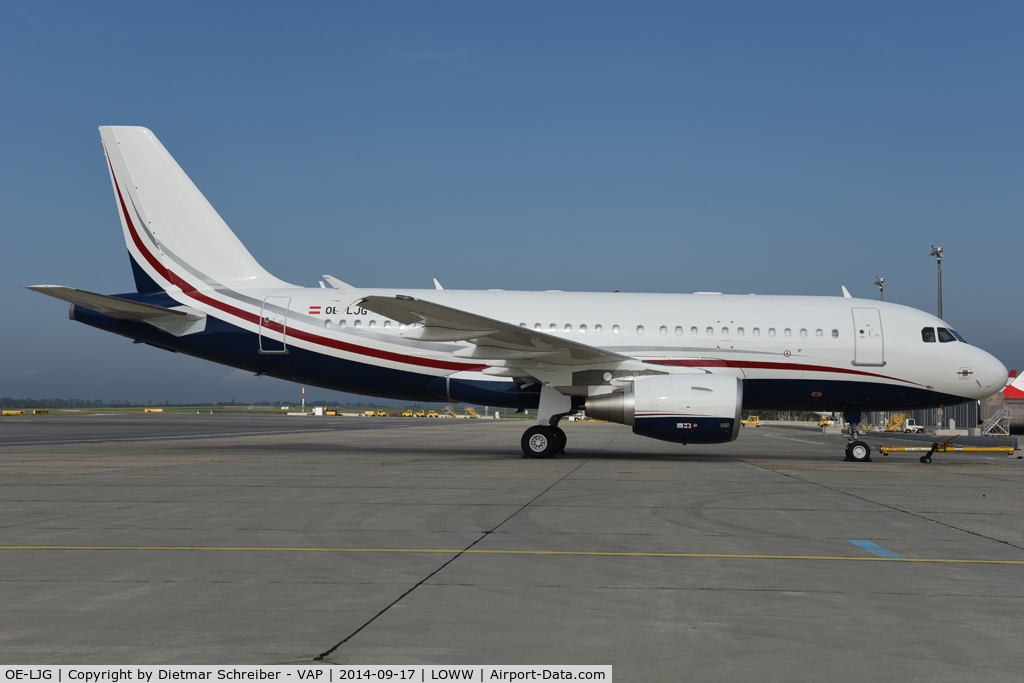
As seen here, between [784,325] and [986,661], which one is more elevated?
[784,325]

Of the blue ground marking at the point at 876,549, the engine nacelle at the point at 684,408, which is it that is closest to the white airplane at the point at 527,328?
the engine nacelle at the point at 684,408

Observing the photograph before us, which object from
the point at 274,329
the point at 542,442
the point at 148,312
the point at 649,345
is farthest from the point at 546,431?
the point at 148,312

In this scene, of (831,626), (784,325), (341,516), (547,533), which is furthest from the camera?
(784,325)

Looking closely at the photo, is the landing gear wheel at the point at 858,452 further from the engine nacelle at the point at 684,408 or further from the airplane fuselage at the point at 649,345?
the engine nacelle at the point at 684,408

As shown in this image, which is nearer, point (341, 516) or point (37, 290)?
point (341, 516)

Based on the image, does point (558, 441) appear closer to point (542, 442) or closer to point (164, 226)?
point (542, 442)

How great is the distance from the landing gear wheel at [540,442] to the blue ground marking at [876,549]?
10259 mm

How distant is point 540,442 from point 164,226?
34.8ft

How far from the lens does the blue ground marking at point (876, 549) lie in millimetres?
6113

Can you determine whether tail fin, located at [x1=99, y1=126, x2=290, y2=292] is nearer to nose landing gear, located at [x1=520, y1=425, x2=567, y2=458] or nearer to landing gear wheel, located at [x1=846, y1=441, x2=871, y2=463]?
nose landing gear, located at [x1=520, y1=425, x2=567, y2=458]

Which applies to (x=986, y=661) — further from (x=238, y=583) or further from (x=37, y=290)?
(x=37, y=290)

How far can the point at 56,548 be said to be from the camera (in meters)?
6.00

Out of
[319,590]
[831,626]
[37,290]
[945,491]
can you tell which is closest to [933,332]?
[945,491]

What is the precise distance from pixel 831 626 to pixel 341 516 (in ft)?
16.8
